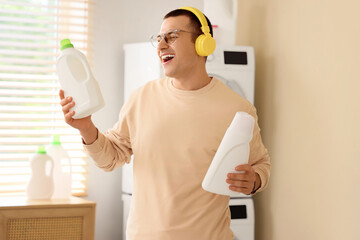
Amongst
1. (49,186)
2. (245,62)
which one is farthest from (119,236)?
(245,62)

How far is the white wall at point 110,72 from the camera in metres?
Result: 3.54

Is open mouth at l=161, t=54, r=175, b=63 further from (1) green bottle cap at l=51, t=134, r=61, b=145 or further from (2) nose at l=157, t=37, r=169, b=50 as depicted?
(1) green bottle cap at l=51, t=134, r=61, b=145

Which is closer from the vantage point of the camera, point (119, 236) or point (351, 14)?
point (351, 14)

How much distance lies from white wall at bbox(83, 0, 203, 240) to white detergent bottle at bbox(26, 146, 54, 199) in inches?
19.9

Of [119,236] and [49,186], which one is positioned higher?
[49,186]

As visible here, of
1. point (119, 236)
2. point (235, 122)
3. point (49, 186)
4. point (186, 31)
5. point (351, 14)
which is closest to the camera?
point (235, 122)

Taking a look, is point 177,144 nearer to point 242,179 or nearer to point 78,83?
point 242,179

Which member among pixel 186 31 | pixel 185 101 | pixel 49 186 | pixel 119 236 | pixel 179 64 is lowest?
pixel 119 236

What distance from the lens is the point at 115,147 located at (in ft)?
5.78

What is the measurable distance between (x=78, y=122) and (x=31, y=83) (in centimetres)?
191

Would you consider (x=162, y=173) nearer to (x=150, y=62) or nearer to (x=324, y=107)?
(x=324, y=107)

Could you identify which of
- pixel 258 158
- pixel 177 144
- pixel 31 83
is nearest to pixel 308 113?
pixel 258 158

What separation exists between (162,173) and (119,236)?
2072 millimetres

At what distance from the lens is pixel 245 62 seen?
325 centimetres
